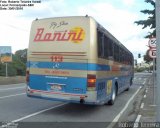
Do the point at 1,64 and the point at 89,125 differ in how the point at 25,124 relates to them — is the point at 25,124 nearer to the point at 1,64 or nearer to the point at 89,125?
the point at 89,125

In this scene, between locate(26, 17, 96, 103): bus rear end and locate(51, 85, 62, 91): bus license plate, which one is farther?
locate(51, 85, 62, 91): bus license plate

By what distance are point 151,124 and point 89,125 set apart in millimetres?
1899

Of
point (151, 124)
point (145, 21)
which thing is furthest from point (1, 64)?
point (151, 124)

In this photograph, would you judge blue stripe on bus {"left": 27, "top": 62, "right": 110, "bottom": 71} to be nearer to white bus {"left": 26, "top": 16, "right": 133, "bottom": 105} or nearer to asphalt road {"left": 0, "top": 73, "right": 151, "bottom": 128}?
white bus {"left": 26, "top": 16, "right": 133, "bottom": 105}

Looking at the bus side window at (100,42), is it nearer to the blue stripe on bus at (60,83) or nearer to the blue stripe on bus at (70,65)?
the blue stripe on bus at (70,65)

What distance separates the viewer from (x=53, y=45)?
48.2ft

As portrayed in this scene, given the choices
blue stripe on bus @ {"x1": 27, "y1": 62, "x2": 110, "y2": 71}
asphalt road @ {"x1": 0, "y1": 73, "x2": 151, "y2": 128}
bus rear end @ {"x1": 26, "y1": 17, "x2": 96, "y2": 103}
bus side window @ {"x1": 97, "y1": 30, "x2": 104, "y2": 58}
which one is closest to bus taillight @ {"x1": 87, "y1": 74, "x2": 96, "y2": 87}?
bus rear end @ {"x1": 26, "y1": 17, "x2": 96, "y2": 103}

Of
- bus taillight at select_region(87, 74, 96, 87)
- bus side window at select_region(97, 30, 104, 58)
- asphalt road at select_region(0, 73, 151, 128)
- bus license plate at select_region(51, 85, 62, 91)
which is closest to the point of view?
asphalt road at select_region(0, 73, 151, 128)

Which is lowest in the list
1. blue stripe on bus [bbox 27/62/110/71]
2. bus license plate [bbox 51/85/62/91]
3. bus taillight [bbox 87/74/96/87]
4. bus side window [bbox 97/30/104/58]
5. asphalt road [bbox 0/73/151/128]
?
asphalt road [bbox 0/73/151/128]

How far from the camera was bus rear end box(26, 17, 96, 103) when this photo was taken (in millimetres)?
13969

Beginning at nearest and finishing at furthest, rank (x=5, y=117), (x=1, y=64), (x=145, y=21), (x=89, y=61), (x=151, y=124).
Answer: (x=151, y=124) < (x=5, y=117) < (x=89, y=61) < (x=145, y=21) < (x=1, y=64)

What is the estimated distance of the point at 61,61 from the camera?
1444cm

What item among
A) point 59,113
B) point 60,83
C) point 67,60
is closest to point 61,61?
point 67,60

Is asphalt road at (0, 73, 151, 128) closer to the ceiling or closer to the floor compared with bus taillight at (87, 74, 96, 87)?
closer to the floor
